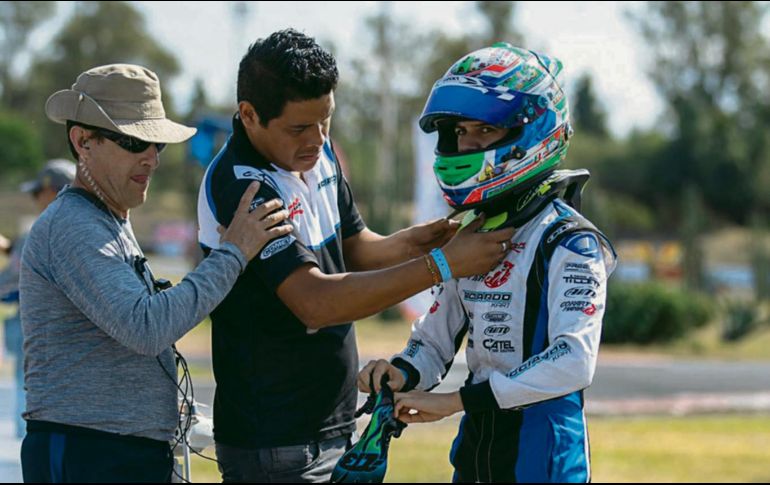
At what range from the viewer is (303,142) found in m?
3.48

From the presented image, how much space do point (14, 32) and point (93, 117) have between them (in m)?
57.7

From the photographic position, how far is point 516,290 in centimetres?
320

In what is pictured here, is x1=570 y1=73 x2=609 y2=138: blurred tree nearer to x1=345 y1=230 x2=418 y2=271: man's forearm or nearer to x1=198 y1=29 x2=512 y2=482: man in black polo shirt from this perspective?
x1=345 y1=230 x2=418 y2=271: man's forearm

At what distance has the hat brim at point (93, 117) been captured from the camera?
335 centimetres

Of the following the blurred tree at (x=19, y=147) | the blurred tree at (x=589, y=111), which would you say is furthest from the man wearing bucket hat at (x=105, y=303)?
the blurred tree at (x=589, y=111)

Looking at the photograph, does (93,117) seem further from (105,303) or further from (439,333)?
(439,333)

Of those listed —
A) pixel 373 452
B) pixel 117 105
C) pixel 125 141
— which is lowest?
pixel 373 452

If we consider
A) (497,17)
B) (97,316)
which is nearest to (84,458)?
(97,316)

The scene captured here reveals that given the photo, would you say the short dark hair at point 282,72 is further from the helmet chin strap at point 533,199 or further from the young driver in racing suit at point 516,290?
Answer: the helmet chin strap at point 533,199

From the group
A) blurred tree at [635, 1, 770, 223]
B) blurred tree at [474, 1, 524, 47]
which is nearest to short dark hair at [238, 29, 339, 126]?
blurred tree at [474, 1, 524, 47]

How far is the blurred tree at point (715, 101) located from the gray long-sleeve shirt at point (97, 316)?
5328 centimetres

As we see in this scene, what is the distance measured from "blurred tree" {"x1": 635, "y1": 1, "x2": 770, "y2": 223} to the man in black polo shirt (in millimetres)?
52846

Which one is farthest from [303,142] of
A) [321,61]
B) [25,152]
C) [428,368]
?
[25,152]

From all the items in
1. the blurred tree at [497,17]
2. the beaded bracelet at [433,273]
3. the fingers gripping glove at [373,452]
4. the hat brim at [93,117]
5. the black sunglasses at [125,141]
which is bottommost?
the fingers gripping glove at [373,452]
